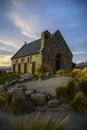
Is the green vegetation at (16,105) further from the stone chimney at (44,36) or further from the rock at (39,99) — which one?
the stone chimney at (44,36)

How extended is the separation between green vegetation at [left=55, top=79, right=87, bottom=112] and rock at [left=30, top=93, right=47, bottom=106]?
78 centimetres

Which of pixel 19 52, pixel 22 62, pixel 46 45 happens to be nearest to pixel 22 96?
pixel 46 45

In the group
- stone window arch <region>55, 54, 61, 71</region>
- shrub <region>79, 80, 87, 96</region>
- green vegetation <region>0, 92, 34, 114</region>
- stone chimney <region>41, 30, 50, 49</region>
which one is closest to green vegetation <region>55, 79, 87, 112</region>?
shrub <region>79, 80, 87, 96</region>

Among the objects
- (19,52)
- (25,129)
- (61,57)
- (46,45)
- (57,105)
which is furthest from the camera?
(19,52)

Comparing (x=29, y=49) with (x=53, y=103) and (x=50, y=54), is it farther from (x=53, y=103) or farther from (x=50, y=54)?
(x=53, y=103)

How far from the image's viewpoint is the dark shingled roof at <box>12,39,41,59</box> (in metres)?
37.9

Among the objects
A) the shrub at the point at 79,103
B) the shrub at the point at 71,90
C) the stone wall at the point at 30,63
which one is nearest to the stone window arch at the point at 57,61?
the stone wall at the point at 30,63

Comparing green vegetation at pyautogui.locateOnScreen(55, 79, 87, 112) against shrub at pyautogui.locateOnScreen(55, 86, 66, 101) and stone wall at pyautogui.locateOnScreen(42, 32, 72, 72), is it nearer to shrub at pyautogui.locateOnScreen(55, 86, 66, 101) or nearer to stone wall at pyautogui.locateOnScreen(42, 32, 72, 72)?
shrub at pyautogui.locateOnScreen(55, 86, 66, 101)

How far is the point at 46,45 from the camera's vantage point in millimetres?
35438

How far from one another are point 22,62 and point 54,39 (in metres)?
8.57

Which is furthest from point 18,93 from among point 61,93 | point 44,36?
point 44,36

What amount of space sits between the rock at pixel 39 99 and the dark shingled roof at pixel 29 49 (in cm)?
2560

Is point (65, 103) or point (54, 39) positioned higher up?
point (54, 39)

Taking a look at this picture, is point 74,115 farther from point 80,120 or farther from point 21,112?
point 21,112
